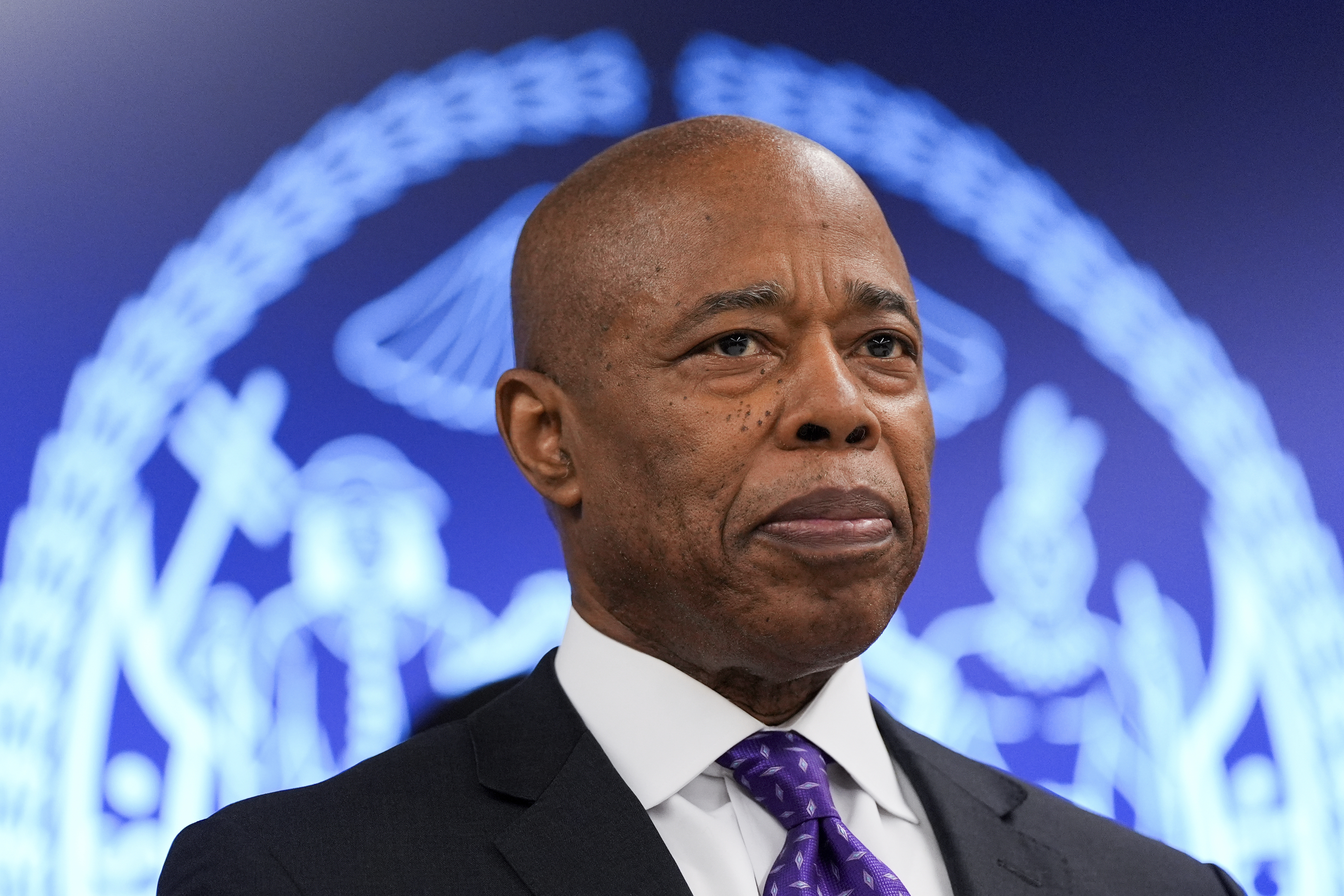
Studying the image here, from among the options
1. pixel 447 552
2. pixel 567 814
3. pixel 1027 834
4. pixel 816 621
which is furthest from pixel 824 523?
pixel 447 552

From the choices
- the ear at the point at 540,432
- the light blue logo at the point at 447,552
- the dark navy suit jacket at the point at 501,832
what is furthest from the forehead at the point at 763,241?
the light blue logo at the point at 447,552

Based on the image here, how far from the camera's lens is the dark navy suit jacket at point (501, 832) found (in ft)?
5.44

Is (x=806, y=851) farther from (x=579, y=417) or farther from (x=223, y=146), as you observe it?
(x=223, y=146)

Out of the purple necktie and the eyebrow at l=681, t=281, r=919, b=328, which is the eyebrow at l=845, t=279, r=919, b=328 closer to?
the eyebrow at l=681, t=281, r=919, b=328

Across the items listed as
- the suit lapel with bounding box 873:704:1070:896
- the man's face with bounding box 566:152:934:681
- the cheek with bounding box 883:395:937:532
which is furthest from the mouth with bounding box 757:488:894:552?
the suit lapel with bounding box 873:704:1070:896

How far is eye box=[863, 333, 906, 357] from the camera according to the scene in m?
1.87

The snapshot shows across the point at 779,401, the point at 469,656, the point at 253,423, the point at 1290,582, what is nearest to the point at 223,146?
the point at 253,423

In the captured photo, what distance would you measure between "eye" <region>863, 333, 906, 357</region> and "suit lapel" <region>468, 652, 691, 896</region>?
0.64m

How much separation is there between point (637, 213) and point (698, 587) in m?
0.52

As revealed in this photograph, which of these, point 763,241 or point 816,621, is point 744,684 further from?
point 763,241

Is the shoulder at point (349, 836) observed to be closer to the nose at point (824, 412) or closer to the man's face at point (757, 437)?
the man's face at point (757, 437)

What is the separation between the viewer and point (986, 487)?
10.2 ft

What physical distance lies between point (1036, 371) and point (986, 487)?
0.31m

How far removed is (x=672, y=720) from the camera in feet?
5.94
